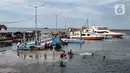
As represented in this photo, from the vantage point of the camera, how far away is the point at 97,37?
131 metres

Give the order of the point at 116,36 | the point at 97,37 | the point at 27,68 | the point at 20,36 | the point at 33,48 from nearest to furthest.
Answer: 1. the point at 27,68
2. the point at 33,48
3. the point at 20,36
4. the point at 97,37
5. the point at 116,36

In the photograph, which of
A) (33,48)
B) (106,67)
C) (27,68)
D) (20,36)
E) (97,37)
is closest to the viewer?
(27,68)

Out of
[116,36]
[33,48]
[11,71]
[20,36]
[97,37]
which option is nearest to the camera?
[11,71]

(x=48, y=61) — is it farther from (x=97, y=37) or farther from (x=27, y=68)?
(x=97, y=37)

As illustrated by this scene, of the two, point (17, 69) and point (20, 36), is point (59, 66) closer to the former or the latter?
point (17, 69)

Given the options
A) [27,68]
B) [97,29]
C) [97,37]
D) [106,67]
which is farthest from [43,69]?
[97,29]

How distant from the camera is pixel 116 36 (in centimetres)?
16175

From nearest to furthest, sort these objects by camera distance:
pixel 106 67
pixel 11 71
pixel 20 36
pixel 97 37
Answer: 1. pixel 11 71
2. pixel 106 67
3. pixel 20 36
4. pixel 97 37

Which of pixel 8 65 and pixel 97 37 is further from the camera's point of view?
pixel 97 37

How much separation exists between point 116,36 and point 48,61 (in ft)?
392

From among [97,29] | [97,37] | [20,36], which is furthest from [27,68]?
[97,29]

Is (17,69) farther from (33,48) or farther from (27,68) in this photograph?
(33,48)

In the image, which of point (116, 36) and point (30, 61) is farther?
point (116, 36)

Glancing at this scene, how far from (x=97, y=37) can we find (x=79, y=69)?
3510 inches
